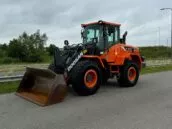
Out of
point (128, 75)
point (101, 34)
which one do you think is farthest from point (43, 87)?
point (128, 75)

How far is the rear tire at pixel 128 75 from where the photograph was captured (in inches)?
453

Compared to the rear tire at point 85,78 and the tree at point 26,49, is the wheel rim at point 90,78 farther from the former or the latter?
Answer: the tree at point 26,49

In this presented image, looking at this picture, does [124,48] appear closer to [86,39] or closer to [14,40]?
[86,39]

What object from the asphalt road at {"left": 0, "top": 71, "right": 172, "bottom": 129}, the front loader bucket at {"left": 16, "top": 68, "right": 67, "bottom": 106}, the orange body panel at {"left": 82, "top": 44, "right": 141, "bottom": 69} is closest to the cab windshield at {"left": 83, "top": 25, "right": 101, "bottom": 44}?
the orange body panel at {"left": 82, "top": 44, "right": 141, "bottom": 69}

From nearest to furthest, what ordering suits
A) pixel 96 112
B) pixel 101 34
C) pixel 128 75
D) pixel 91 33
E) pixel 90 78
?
pixel 96 112
pixel 90 78
pixel 101 34
pixel 91 33
pixel 128 75

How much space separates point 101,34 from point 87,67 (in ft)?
7.17

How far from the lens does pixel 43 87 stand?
9.15 metres

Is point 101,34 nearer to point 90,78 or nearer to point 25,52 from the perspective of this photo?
point 90,78

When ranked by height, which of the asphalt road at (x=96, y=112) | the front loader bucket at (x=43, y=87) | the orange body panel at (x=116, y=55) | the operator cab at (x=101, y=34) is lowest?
the asphalt road at (x=96, y=112)

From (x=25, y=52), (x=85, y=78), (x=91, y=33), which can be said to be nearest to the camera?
(x=85, y=78)

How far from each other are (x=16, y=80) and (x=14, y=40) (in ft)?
170

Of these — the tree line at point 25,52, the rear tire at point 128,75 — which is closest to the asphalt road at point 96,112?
the rear tire at point 128,75

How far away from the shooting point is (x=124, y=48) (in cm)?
1173

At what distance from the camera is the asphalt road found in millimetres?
6203
